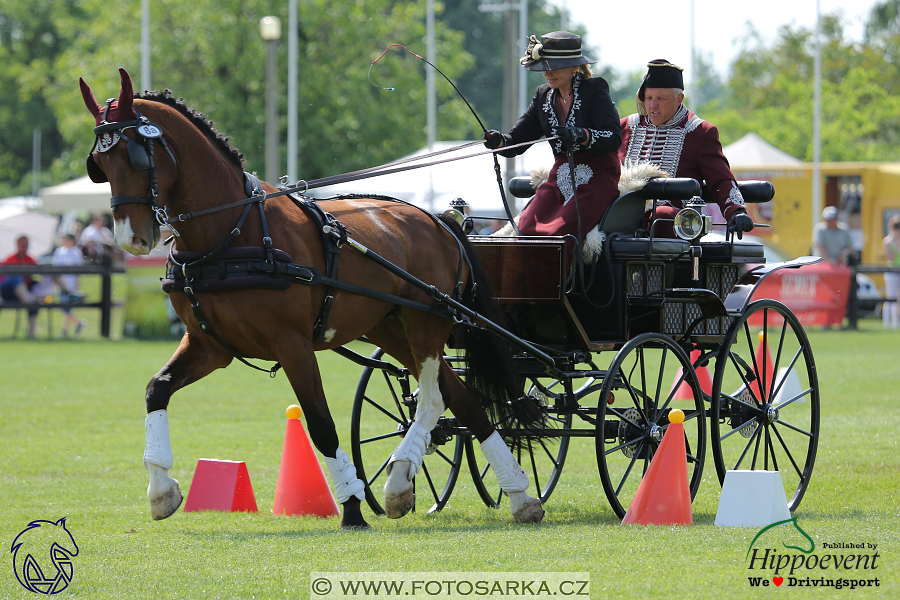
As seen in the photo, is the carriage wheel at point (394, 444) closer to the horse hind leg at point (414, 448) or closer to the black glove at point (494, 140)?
the horse hind leg at point (414, 448)

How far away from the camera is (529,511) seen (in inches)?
244

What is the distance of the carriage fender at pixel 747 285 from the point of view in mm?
6883

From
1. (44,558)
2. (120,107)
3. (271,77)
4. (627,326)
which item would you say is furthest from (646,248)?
(271,77)

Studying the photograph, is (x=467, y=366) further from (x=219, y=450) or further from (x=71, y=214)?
(x=71, y=214)

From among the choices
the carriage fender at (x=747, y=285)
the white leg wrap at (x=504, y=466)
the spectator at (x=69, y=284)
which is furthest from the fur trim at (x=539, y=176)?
the spectator at (x=69, y=284)

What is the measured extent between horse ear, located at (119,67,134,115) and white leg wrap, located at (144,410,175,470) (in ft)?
4.72

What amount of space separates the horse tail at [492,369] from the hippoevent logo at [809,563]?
1.73m

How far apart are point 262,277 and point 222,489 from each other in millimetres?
1665

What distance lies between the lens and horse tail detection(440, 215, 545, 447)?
6.49m

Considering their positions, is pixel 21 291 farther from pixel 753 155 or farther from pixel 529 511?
pixel 753 155

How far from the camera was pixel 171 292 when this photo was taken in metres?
5.55

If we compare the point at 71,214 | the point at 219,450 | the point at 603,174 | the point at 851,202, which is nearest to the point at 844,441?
the point at 603,174

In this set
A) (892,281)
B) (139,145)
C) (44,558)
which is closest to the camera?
(44,558)

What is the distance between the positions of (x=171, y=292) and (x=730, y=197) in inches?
133
